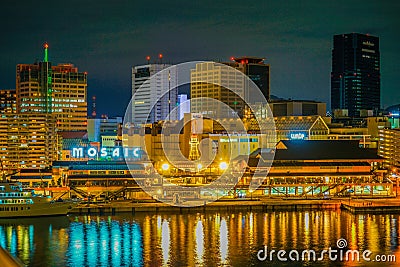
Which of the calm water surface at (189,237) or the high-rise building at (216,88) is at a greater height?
the high-rise building at (216,88)

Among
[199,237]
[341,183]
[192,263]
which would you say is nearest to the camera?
[192,263]

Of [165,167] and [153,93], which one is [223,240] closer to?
[165,167]

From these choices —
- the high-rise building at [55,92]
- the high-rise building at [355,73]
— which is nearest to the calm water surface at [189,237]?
the high-rise building at [55,92]

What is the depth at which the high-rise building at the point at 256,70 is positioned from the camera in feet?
227

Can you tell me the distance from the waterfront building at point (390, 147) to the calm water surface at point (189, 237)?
58.4 feet

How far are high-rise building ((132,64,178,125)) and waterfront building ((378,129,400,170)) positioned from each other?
30063mm

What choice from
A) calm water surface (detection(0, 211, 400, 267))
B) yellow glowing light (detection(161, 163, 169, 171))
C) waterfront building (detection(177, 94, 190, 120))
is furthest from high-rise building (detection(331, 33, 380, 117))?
calm water surface (detection(0, 211, 400, 267))

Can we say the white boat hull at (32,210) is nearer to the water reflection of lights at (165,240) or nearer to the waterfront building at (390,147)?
the water reflection of lights at (165,240)

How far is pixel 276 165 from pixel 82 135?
29720mm

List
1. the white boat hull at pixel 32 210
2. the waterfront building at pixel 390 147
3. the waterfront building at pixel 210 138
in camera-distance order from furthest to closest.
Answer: the waterfront building at pixel 390 147 < the waterfront building at pixel 210 138 < the white boat hull at pixel 32 210

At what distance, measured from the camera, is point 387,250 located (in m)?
16.1

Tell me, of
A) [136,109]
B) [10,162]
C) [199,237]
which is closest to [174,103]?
[136,109]

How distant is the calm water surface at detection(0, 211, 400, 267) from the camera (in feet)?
49.2

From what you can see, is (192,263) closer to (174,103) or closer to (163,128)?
(163,128)
